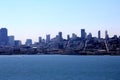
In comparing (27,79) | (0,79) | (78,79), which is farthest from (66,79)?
(0,79)

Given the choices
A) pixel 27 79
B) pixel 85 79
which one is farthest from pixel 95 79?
pixel 27 79

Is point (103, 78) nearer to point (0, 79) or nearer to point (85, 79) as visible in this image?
point (85, 79)

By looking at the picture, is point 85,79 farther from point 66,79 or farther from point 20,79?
point 20,79

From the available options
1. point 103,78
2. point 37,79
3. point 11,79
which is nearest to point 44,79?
point 37,79

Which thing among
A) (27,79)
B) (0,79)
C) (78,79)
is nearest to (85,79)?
(78,79)

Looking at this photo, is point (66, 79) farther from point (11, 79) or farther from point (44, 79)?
point (11, 79)

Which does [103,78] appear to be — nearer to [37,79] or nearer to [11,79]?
[37,79]
